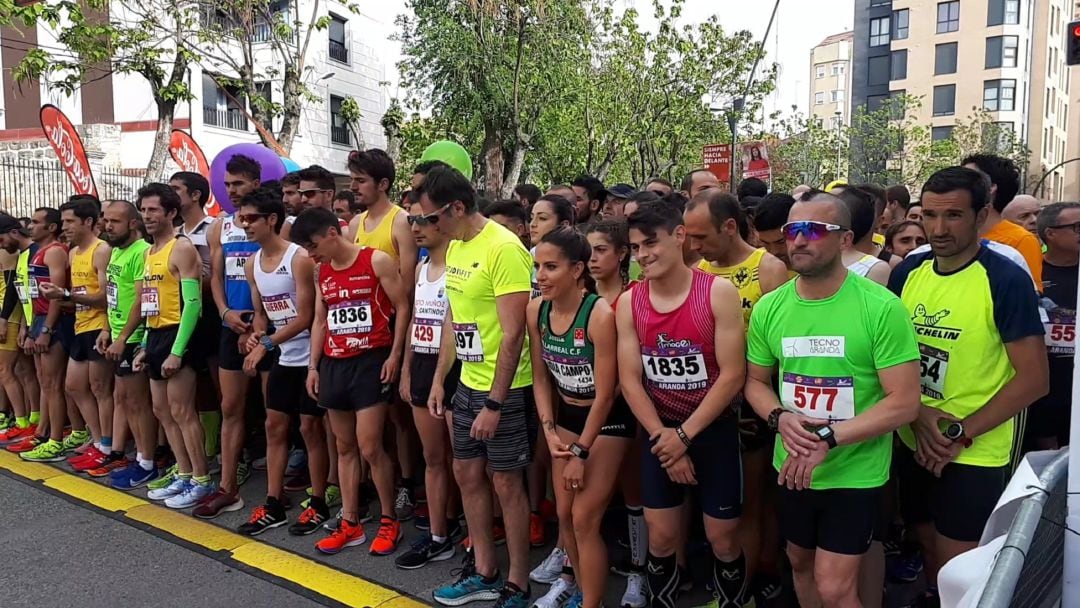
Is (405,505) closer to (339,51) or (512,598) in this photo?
(512,598)

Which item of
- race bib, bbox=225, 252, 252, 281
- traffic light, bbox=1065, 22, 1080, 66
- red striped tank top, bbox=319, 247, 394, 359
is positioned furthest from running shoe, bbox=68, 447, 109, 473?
traffic light, bbox=1065, 22, 1080, 66

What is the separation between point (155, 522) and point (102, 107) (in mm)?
24336

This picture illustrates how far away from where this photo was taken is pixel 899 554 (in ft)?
14.5

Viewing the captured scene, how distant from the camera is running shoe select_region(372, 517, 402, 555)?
4734mm

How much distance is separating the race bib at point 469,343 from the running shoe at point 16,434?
519cm

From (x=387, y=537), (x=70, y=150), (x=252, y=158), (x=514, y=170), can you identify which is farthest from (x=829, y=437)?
(x=514, y=170)

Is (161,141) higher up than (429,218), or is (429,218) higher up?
(161,141)

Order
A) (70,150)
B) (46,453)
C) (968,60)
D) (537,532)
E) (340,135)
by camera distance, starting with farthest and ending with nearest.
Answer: (968,60) < (340,135) < (70,150) < (46,453) < (537,532)

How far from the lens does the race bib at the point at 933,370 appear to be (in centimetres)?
314

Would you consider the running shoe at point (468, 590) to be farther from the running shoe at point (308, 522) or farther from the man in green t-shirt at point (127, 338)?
the man in green t-shirt at point (127, 338)

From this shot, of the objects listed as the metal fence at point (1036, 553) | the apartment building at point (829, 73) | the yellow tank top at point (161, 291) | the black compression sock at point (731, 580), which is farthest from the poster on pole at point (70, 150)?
the apartment building at point (829, 73)

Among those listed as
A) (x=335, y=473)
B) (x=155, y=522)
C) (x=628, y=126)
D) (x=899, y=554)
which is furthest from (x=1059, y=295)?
(x=628, y=126)

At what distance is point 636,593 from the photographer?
4.04 m

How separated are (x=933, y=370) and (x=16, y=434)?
25.2 ft
